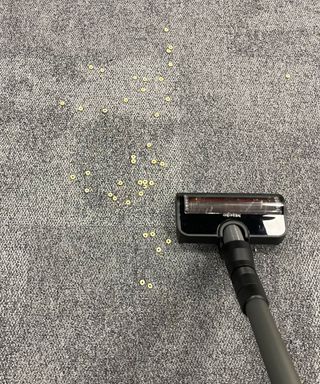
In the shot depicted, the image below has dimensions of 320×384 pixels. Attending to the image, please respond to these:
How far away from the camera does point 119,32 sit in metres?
1.20

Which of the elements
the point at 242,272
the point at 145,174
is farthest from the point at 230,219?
the point at 145,174

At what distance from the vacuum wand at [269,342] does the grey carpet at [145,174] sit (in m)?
0.20

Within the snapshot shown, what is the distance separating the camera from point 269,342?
0.66 metres

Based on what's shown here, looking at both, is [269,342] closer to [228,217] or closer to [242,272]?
[242,272]

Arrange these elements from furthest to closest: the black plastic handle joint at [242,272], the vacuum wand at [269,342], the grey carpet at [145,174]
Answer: the grey carpet at [145,174]
the black plastic handle joint at [242,272]
the vacuum wand at [269,342]

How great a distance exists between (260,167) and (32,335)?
0.65 meters

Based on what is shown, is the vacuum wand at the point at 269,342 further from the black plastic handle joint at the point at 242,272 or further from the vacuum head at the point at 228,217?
the vacuum head at the point at 228,217

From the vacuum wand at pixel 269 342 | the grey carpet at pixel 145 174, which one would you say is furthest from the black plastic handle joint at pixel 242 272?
the grey carpet at pixel 145 174

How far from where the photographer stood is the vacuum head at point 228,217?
0.92 metres

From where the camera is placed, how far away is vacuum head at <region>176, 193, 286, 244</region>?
0.92 meters

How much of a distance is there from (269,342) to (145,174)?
0.52 meters

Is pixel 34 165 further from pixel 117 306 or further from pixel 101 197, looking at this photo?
pixel 117 306

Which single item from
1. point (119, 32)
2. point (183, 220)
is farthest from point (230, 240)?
point (119, 32)

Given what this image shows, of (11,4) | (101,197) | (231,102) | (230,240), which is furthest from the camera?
(11,4)
